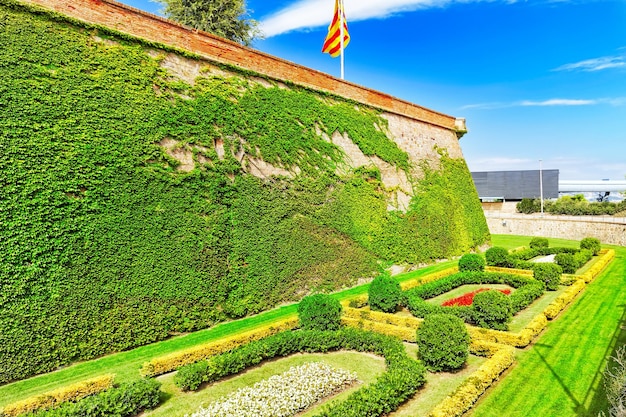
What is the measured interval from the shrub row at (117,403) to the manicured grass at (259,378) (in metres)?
0.20

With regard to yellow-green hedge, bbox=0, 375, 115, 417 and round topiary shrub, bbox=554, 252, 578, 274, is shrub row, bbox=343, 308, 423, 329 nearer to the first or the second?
yellow-green hedge, bbox=0, 375, 115, 417

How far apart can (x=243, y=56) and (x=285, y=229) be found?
5075mm

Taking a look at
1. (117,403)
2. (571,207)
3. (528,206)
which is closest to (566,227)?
(571,207)

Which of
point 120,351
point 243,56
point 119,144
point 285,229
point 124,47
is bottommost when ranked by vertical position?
Answer: point 120,351

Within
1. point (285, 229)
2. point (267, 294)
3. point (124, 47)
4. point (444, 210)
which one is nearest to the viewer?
point (124, 47)

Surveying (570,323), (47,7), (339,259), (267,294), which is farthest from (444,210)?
(47,7)

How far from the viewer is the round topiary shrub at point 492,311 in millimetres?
8367

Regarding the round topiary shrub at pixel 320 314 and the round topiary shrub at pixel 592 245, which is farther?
the round topiary shrub at pixel 592 245

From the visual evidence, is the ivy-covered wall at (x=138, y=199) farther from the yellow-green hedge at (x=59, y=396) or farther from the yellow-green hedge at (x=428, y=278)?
the yellow-green hedge at (x=428, y=278)

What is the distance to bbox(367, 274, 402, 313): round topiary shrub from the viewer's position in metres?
9.65

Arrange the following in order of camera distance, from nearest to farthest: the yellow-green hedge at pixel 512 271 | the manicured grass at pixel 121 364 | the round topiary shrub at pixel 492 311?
1. the manicured grass at pixel 121 364
2. the round topiary shrub at pixel 492 311
3. the yellow-green hedge at pixel 512 271

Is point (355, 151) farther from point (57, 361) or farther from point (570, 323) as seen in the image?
point (57, 361)

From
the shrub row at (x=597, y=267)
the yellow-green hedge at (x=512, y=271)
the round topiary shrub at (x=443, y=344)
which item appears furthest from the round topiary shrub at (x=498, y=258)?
the round topiary shrub at (x=443, y=344)

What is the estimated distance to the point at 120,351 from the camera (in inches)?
293
